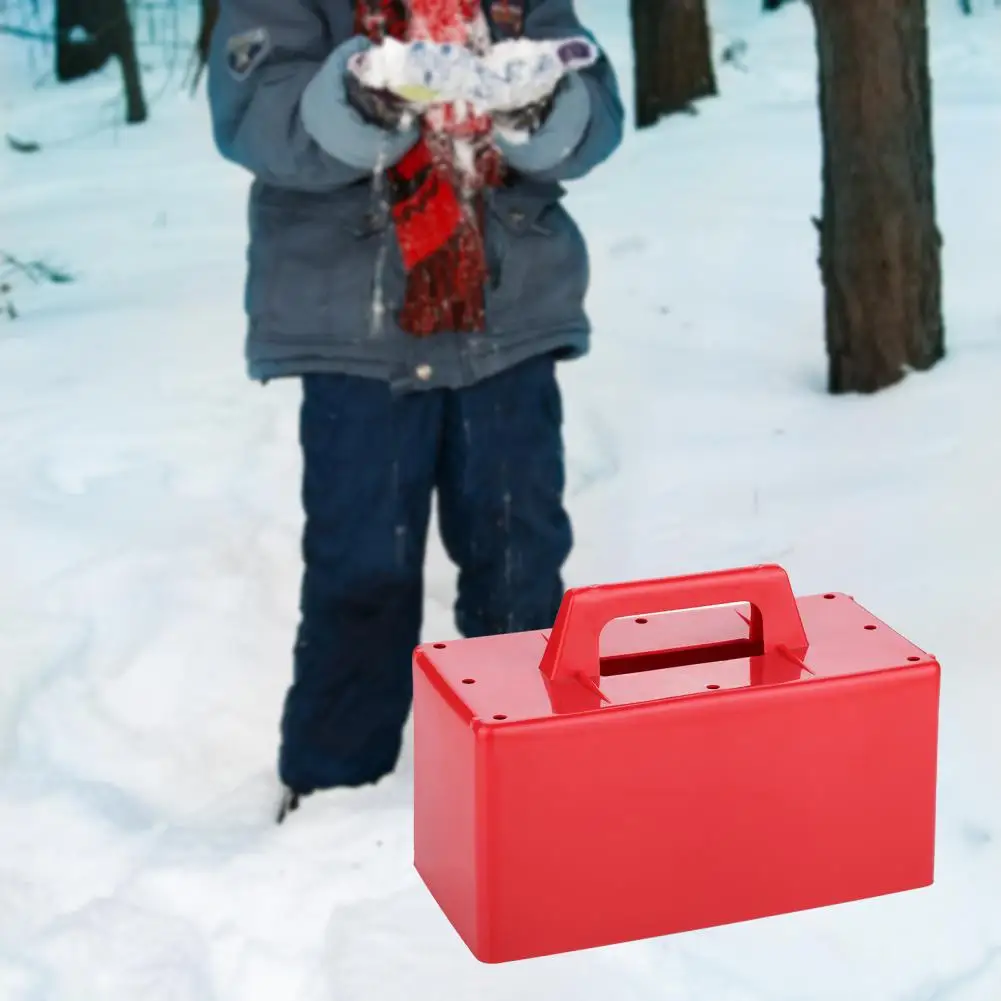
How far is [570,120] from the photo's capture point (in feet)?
5.46

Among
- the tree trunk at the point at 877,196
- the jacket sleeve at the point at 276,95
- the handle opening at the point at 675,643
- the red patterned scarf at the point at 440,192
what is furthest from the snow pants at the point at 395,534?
the tree trunk at the point at 877,196

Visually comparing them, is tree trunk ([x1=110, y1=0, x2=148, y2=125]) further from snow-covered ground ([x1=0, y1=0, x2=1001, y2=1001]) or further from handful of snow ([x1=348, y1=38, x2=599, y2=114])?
handful of snow ([x1=348, y1=38, x2=599, y2=114])

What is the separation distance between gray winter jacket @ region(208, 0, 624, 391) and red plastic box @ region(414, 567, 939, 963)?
744 millimetres

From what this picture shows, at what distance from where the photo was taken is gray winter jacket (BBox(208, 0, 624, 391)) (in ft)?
5.49

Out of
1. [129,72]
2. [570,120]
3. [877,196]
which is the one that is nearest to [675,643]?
[570,120]

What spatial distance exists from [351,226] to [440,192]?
104 millimetres

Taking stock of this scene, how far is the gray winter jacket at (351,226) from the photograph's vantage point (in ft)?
5.49

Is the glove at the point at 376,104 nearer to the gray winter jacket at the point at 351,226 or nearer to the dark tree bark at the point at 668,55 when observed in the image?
the gray winter jacket at the point at 351,226

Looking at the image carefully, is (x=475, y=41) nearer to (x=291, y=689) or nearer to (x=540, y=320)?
(x=540, y=320)

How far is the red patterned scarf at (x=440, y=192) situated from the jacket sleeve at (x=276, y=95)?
6 centimetres

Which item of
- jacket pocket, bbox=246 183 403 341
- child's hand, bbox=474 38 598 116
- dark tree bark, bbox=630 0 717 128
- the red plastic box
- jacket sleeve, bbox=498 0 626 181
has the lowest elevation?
dark tree bark, bbox=630 0 717 128

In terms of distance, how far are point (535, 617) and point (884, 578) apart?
0.62 meters

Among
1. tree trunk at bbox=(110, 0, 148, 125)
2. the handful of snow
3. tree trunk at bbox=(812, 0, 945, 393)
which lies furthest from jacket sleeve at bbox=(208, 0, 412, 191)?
tree trunk at bbox=(110, 0, 148, 125)

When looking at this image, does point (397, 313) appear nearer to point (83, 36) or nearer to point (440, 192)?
point (440, 192)
